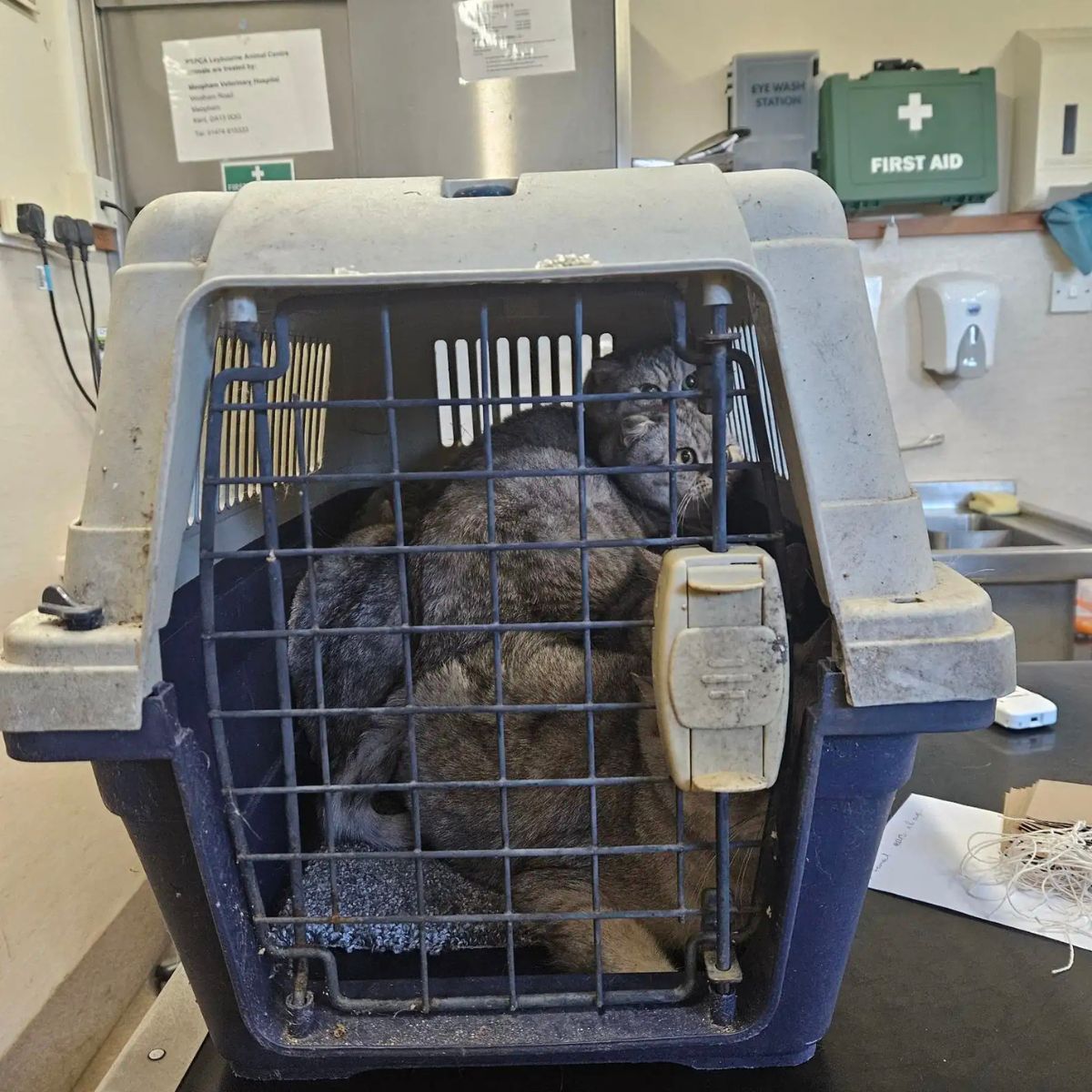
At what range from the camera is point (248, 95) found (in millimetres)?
1621

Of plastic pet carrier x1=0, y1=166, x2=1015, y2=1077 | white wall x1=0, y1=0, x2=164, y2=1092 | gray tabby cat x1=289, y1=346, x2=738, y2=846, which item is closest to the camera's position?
plastic pet carrier x1=0, y1=166, x2=1015, y2=1077

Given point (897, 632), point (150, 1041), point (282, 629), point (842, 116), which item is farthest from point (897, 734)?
point (842, 116)

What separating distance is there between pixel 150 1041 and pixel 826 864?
1.56 feet

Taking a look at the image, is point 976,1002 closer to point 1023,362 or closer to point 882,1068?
point 882,1068

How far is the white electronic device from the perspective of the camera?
100 cm

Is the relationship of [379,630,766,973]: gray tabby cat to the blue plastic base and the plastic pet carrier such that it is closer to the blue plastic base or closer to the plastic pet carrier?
the plastic pet carrier

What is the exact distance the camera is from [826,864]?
484 millimetres

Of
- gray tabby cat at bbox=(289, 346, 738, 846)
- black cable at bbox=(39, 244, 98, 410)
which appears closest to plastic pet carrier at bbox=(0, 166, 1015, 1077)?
gray tabby cat at bbox=(289, 346, 738, 846)

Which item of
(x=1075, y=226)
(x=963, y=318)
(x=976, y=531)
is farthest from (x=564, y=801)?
(x=1075, y=226)

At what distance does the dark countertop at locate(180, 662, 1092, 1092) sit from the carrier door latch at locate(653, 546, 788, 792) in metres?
0.22

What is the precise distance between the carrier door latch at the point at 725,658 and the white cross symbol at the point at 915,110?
5.98 feet

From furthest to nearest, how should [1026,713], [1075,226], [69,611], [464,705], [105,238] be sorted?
[1075,226], [105,238], [1026,713], [464,705], [69,611]

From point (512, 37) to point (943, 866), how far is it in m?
1.53

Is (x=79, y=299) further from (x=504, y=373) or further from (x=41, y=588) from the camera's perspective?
(x=504, y=373)
